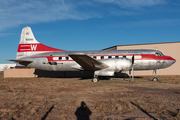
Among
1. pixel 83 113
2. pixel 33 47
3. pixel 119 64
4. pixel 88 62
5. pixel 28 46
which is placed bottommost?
pixel 83 113

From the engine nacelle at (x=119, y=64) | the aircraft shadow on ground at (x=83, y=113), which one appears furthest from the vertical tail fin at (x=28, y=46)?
the aircraft shadow on ground at (x=83, y=113)

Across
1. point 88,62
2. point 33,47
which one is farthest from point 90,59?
point 33,47

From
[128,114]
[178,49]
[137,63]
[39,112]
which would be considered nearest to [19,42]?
[137,63]

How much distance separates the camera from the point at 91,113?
536 centimetres

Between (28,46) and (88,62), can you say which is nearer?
(88,62)

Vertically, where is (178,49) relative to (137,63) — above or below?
above

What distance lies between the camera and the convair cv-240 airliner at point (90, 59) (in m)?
16.9

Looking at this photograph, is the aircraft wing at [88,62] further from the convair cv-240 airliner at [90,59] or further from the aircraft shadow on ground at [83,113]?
the aircraft shadow on ground at [83,113]

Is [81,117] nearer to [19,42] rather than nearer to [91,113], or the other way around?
[91,113]

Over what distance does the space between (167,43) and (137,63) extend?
1772 centimetres

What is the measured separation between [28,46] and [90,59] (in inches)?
486

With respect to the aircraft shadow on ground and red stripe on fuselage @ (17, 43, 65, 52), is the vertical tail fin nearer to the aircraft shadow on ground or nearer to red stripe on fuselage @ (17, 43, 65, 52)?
red stripe on fuselage @ (17, 43, 65, 52)

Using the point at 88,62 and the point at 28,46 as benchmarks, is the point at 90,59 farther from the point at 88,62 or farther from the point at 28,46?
the point at 28,46

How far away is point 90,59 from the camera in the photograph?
626 inches
